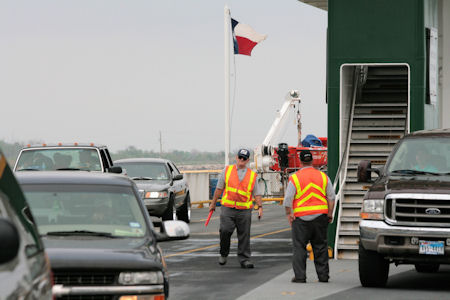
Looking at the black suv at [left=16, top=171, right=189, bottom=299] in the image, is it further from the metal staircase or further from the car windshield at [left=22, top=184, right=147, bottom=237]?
the metal staircase

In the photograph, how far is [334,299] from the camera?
12.2m

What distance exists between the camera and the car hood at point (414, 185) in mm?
13117

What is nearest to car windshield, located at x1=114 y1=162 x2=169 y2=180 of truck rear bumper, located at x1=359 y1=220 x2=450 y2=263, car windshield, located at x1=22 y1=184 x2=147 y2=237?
truck rear bumper, located at x1=359 y1=220 x2=450 y2=263

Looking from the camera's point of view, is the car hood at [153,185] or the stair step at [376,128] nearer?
the stair step at [376,128]

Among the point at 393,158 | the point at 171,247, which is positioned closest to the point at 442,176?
the point at 393,158

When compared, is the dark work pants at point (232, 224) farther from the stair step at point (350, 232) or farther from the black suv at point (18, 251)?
the black suv at point (18, 251)

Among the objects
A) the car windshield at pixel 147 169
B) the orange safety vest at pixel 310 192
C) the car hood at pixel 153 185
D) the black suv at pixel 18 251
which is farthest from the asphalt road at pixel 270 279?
the black suv at pixel 18 251

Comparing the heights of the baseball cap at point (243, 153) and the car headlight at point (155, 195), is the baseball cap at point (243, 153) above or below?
above

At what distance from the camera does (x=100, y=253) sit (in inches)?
313

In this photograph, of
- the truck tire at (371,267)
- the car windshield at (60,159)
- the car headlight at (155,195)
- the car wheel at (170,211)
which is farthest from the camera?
the car wheel at (170,211)

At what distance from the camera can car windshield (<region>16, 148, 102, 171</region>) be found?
2017 cm


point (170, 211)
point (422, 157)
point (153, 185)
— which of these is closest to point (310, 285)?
point (422, 157)

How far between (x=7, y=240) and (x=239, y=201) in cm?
1228

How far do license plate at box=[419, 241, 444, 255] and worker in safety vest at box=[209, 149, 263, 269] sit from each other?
369cm
